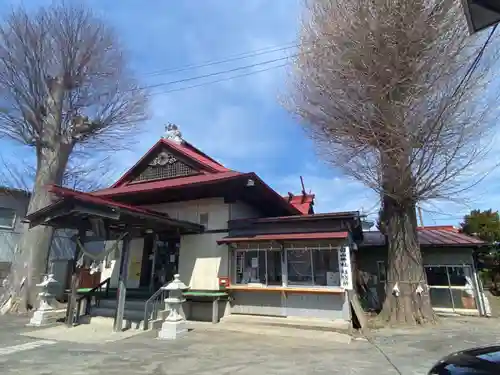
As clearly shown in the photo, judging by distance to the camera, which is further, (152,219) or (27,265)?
(27,265)

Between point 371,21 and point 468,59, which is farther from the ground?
point 371,21

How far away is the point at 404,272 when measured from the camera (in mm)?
9859

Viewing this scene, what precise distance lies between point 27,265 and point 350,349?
12.2 meters

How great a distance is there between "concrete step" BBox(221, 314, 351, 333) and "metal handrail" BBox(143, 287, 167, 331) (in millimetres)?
1958

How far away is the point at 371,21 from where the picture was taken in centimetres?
875

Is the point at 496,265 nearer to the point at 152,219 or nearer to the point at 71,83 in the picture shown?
the point at 152,219

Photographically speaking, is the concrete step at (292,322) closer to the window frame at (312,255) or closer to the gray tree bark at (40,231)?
the window frame at (312,255)

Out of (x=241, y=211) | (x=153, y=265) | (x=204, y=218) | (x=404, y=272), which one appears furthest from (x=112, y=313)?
(x=404, y=272)

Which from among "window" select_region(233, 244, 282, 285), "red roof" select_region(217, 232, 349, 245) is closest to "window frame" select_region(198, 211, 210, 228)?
"red roof" select_region(217, 232, 349, 245)

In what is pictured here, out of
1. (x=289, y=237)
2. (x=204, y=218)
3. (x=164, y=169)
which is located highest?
(x=164, y=169)

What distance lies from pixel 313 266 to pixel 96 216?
6198 mm

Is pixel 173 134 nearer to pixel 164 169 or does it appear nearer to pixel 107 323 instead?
pixel 164 169

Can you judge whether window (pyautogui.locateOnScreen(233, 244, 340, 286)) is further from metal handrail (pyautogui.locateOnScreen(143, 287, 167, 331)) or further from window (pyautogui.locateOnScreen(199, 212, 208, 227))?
metal handrail (pyautogui.locateOnScreen(143, 287, 167, 331))

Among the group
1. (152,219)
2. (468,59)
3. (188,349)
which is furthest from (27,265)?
(468,59)
